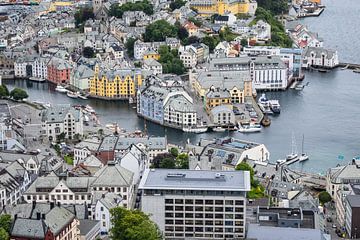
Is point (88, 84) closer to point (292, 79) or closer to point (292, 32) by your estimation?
point (292, 79)

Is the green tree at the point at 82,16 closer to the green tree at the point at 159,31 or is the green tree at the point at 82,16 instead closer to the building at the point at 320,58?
the green tree at the point at 159,31

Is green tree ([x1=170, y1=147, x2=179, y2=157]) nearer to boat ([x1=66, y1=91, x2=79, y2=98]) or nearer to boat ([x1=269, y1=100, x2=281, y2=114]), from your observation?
boat ([x1=269, y1=100, x2=281, y2=114])

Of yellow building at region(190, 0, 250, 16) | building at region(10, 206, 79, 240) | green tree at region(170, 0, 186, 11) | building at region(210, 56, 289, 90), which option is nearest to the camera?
building at region(10, 206, 79, 240)

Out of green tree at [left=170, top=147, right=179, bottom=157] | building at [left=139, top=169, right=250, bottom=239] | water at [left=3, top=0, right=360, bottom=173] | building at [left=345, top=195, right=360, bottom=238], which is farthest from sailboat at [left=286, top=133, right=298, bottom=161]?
building at [left=139, top=169, right=250, bottom=239]

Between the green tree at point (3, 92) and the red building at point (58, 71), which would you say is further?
the red building at point (58, 71)

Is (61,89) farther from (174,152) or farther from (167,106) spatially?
(174,152)

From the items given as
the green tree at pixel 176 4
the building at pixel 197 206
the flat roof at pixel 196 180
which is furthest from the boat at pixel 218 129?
the green tree at pixel 176 4

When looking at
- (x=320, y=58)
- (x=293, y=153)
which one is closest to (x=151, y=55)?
(x=320, y=58)
